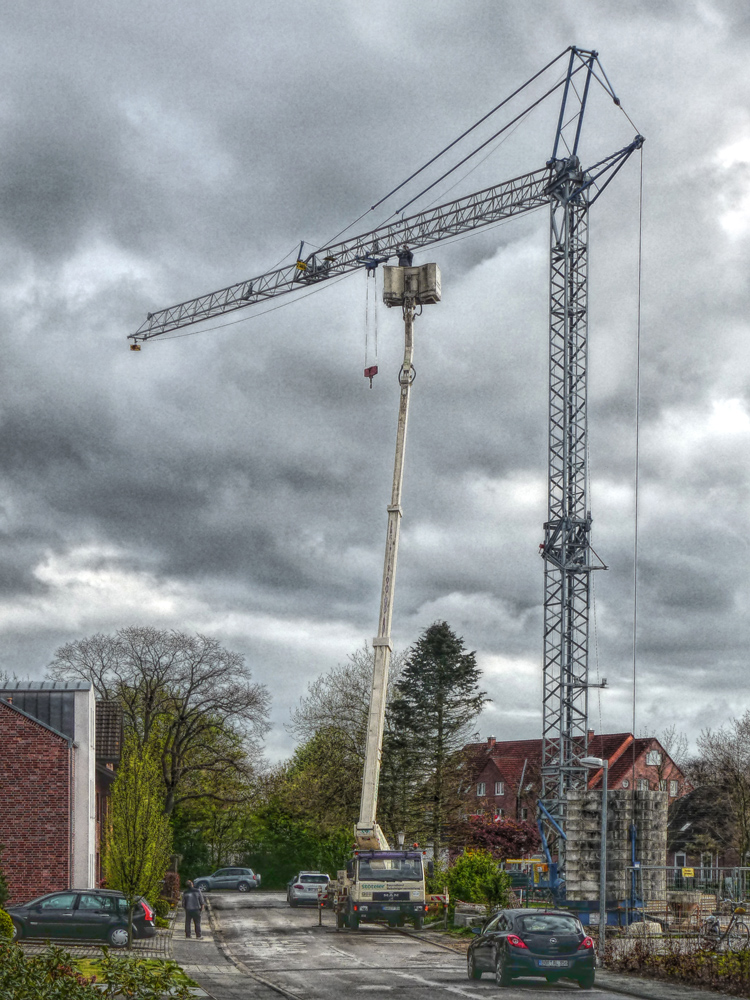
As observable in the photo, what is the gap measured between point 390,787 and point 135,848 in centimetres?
3165

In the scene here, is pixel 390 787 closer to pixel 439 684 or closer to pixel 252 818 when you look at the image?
pixel 439 684

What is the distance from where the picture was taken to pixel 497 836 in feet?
183

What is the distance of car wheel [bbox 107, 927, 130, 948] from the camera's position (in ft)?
95.2

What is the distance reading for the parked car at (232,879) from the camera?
68.9 metres

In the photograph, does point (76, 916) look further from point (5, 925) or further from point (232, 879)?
point (232, 879)

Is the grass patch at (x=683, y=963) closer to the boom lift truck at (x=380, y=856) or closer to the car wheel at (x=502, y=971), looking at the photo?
the car wheel at (x=502, y=971)

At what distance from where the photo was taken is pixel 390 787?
196 ft

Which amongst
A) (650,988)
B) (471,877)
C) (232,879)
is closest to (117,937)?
(471,877)

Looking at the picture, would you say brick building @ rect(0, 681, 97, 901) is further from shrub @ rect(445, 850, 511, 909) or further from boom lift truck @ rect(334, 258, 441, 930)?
shrub @ rect(445, 850, 511, 909)

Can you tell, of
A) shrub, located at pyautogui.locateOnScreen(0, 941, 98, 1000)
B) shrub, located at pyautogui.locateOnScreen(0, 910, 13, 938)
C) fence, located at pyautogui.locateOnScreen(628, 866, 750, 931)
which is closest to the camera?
shrub, located at pyautogui.locateOnScreen(0, 941, 98, 1000)

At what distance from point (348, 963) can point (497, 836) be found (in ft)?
100

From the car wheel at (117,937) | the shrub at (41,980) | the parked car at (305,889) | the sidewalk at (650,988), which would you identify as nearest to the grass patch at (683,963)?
the sidewalk at (650,988)

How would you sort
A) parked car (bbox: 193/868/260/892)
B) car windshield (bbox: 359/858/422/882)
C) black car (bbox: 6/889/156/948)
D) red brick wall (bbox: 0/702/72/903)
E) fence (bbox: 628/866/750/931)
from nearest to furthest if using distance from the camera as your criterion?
fence (bbox: 628/866/750/931) → black car (bbox: 6/889/156/948) → car windshield (bbox: 359/858/422/882) → red brick wall (bbox: 0/702/72/903) → parked car (bbox: 193/868/260/892)

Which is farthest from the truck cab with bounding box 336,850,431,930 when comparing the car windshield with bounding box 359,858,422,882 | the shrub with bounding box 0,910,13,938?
the shrub with bounding box 0,910,13,938
